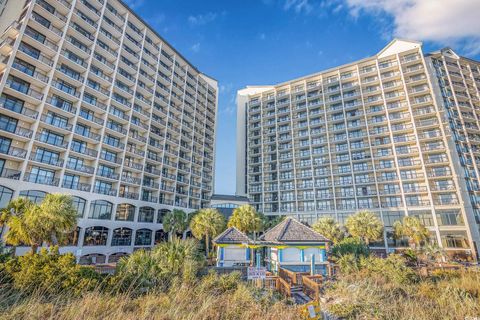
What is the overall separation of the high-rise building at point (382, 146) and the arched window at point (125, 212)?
33.8 meters

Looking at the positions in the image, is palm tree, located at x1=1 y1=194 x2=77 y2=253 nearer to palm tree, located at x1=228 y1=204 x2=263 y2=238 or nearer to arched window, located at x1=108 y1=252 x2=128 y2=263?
arched window, located at x1=108 y1=252 x2=128 y2=263

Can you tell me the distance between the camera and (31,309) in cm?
572

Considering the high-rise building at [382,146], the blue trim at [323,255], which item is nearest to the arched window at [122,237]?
the blue trim at [323,255]

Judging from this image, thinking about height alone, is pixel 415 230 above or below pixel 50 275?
above

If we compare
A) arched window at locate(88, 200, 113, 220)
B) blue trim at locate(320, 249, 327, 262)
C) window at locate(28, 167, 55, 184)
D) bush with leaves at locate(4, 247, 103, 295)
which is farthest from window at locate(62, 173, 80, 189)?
blue trim at locate(320, 249, 327, 262)

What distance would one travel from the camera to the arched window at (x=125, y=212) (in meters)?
39.1

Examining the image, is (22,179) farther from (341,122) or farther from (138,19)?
(341,122)

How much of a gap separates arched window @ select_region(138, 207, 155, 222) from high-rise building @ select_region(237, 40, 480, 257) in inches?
1169

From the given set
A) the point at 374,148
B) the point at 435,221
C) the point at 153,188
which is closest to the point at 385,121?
the point at 374,148

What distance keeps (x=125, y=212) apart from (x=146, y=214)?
4.29 m

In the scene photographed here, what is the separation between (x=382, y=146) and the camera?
52.7 meters

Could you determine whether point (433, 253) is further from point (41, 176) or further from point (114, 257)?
point (41, 176)

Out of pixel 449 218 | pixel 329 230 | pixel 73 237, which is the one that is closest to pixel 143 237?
pixel 73 237

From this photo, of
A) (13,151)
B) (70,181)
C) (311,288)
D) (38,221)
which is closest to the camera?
(311,288)
